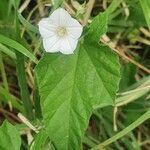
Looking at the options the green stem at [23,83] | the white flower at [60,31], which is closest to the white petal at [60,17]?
the white flower at [60,31]

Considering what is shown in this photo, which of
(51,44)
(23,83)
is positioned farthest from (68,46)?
(23,83)

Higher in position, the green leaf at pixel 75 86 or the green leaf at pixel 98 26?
the green leaf at pixel 98 26

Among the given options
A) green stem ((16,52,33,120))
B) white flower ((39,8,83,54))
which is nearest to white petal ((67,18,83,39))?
white flower ((39,8,83,54))

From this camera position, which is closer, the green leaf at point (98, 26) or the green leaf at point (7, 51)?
the green leaf at point (98, 26)

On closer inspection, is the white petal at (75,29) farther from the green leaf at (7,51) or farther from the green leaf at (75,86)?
the green leaf at (7,51)

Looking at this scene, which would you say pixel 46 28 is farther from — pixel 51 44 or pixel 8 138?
pixel 8 138

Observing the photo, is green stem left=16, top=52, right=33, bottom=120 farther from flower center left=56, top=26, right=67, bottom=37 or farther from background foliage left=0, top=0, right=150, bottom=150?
flower center left=56, top=26, right=67, bottom=37

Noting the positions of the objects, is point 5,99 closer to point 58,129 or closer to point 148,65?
point 58,129
